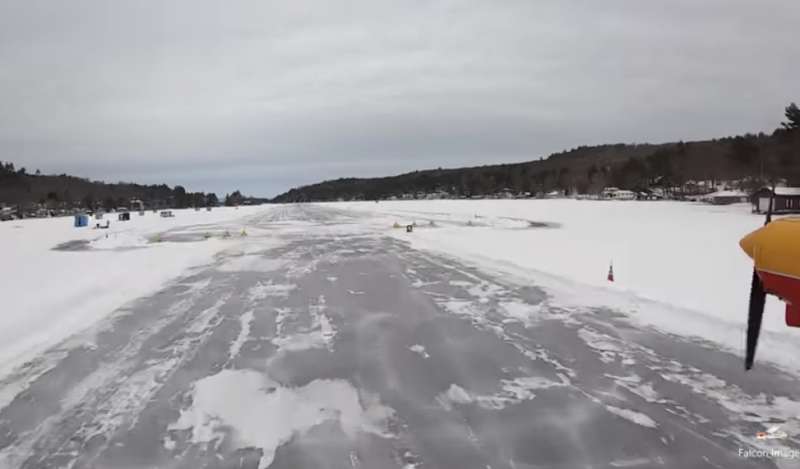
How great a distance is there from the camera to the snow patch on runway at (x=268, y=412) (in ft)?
14.3

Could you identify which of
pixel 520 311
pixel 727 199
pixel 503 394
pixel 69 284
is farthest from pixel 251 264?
pixel 727 199

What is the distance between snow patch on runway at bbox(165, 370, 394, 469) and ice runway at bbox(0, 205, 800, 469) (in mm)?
21

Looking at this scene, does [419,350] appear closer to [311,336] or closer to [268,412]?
[311,336]

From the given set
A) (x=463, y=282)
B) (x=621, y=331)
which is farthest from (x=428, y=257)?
(x=621, y=331)

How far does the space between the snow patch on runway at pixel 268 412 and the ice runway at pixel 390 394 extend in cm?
2

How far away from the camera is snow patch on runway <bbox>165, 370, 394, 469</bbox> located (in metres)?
4.35

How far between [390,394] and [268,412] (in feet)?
3.94

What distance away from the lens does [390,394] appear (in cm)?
523

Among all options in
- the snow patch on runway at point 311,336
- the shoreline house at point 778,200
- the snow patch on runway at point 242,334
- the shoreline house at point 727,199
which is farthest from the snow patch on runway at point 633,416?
the shoreline house at point 727,199

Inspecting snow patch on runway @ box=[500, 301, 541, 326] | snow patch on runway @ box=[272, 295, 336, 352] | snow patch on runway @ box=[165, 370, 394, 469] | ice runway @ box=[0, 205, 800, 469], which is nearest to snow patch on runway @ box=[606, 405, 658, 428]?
ice runway @ box=[0, 205, 800, 469]

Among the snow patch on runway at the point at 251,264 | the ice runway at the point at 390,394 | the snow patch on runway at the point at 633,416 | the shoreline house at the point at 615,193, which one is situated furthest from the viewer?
the shoreline house at the point at 615,193

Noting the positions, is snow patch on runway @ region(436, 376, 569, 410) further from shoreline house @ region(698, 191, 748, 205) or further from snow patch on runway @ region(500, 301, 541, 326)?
shoreline house @ region(698, 191, 748, 205)

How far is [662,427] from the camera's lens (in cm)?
439

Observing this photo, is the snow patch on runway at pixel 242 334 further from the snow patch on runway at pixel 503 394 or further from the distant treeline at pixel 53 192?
the distant treeline at pixel 53 192
